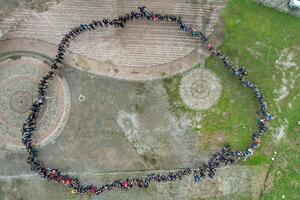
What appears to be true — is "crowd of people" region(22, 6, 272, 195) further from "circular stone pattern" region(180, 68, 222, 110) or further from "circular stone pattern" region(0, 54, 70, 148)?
"circular stone pattern" region(180, 68, 222, 110)

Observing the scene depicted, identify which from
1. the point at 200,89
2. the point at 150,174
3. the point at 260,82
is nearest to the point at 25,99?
the point at 150,174

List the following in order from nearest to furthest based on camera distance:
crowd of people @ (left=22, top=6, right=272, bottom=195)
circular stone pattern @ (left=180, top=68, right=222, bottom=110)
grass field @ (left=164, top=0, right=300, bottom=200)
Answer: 1. crowd of people @ (left=22, top=6, right=272, bottom=195)
2. grass field @ (left=164, top=0, right=300, bottom=200)
3. circular stone pattern @ (left=180, top=68, right=222, bottom=110)

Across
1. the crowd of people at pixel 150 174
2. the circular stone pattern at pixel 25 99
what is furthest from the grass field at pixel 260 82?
the circular stone pattern at pixel 25 99

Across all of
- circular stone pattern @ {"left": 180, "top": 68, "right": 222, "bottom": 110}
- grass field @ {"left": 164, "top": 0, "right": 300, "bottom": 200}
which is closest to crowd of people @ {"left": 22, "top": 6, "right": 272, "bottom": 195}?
grass field @ {"left": 164, "top": 0, "right": 300, "bottom": 200}

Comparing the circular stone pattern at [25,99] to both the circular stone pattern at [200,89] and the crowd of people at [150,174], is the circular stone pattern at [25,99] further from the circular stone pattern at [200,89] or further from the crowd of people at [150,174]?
the circular stone pattern at [200,89]

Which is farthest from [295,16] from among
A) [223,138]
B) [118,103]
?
[118,103]

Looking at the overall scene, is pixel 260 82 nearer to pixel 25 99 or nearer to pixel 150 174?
pixel 150 174

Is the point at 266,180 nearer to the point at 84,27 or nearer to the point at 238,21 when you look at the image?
the point at 238,21
